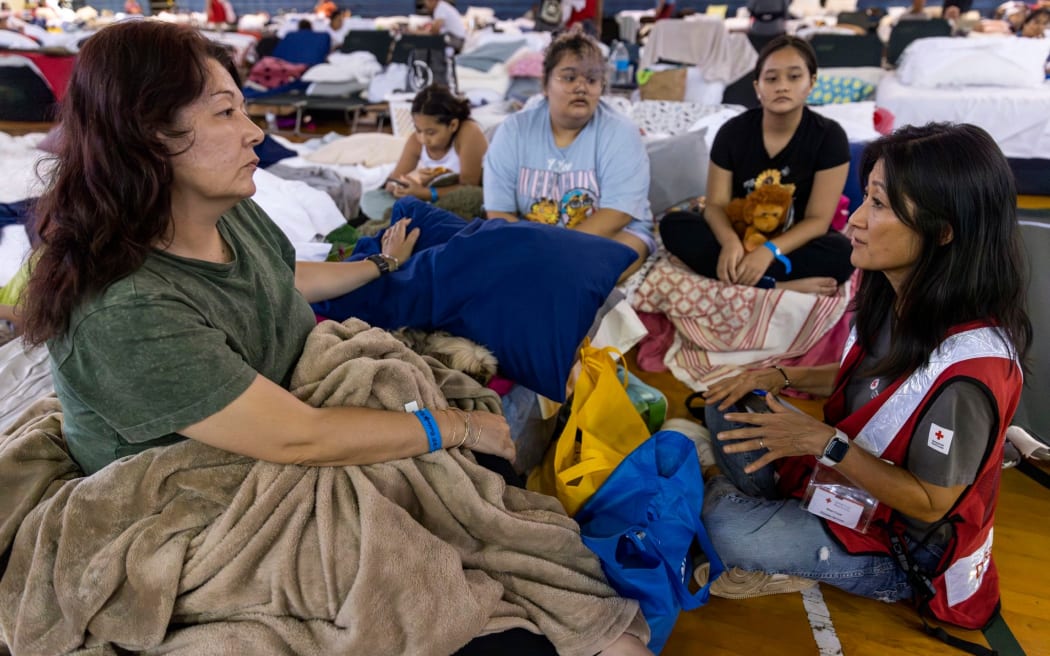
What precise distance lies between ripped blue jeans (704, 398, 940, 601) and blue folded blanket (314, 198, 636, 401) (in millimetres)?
468

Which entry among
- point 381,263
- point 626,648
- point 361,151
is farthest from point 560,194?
point 361,151

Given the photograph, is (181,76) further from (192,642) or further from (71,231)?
(192,642)

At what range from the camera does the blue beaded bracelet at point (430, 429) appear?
3.75 feet

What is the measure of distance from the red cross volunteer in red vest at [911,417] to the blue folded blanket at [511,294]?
41 centimetres

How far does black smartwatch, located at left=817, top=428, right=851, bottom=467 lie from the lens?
4.18 ft

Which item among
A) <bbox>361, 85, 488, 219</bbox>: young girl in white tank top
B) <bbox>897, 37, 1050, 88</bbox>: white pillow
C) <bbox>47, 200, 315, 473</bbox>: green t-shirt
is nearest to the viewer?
<bbox>47, 200, 315, 473</bbox>: green t-shirt

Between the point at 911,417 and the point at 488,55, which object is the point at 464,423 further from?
the point at 488,55

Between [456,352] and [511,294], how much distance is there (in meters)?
0.19

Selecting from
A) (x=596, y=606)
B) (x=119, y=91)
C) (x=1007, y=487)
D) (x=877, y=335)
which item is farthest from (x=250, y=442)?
(x=1007, y=487)

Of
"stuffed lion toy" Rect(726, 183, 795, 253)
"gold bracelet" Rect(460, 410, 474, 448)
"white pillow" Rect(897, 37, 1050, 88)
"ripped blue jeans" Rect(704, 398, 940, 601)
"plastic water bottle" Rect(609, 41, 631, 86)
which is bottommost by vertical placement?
"ripped blue jeans" Rect(704, 398, 940, 601)

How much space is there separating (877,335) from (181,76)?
1.37 metres

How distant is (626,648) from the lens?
113 centimetres

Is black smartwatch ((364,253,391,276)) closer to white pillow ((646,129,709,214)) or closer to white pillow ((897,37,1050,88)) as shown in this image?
white pillow ((646,129,709,214))

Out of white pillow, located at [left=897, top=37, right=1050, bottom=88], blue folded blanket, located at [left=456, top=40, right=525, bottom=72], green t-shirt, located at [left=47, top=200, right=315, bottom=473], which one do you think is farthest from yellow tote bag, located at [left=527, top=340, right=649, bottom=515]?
blue folded blanket, located at [left=456, top=40, right=525, bottom=72]
